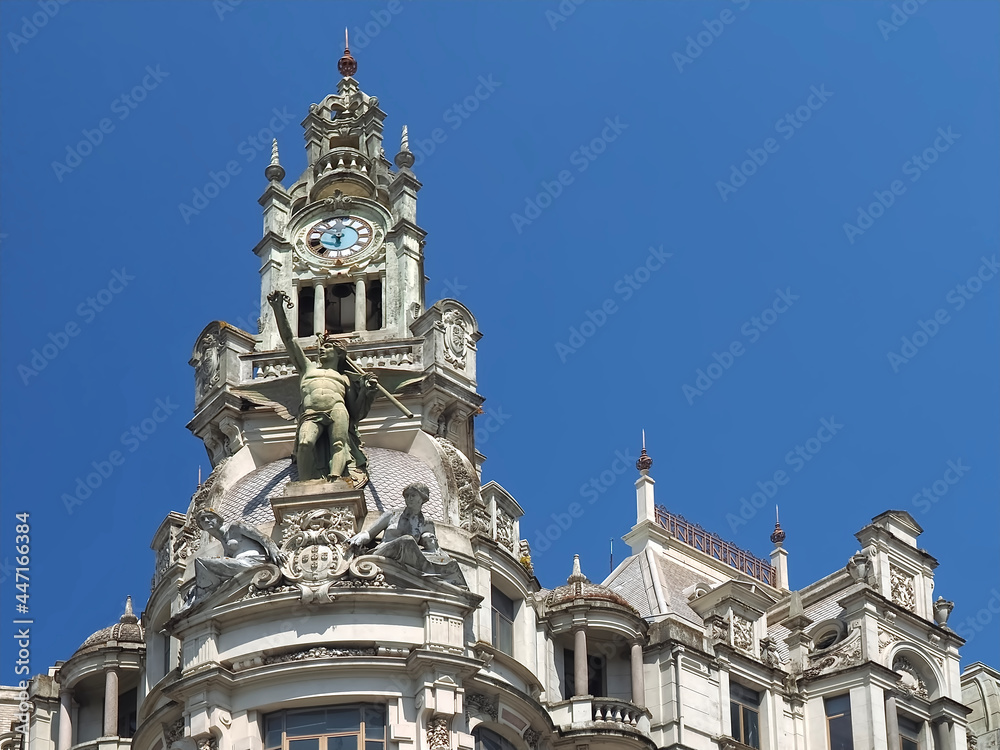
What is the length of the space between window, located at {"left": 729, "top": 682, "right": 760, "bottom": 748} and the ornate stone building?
0.23 ft

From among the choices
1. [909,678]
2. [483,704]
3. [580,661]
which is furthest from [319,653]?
[909,678]

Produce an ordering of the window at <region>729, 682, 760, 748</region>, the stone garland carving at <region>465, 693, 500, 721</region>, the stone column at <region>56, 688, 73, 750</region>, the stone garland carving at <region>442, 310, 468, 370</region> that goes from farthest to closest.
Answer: the stone garland carving at <region>442, 310, 468, 370</region>
the window at <region>729, 682, 760, 748</region>
the stone column at <region>56, 688, 73, 750</region>
the stone garland carving at <region>465, 693, 500, 721</region>

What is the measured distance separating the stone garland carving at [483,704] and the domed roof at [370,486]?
5.38 metres

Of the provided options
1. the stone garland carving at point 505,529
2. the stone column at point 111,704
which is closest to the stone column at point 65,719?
the stone column at point 111,704

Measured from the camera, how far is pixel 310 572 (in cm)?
5759

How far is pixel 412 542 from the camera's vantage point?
2264 inches

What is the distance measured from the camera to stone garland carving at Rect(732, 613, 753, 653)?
65125 mm

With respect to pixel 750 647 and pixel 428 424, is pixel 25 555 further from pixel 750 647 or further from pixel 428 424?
pixel 750 647

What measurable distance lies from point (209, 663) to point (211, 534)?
3718 millimetres

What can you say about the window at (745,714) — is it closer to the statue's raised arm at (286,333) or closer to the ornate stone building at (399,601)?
the ornate stone building at (399,601)

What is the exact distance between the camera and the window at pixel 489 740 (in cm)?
5706

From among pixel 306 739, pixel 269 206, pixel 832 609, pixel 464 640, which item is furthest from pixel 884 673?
pixel 269 206

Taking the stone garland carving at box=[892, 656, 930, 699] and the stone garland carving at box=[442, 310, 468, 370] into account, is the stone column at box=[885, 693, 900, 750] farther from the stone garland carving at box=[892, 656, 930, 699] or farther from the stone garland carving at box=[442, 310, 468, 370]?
the stone garland carving at box=[442, 310, 468, 370]

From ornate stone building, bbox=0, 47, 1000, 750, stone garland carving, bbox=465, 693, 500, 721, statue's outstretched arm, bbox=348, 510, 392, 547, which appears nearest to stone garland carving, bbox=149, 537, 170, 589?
ornate stone building, bbox=0, 47, 1000, 750
